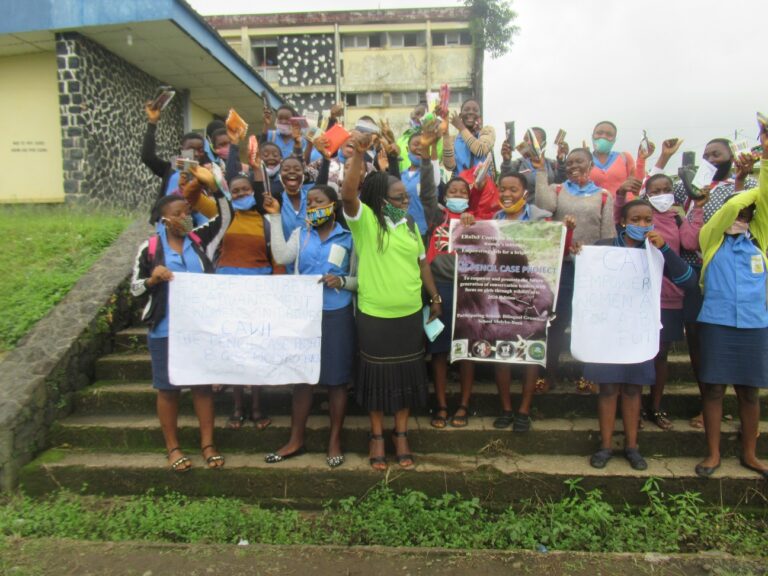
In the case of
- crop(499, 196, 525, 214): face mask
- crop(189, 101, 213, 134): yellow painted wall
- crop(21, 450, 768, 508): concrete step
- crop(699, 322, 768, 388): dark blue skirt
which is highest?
crop(189, 101, 213, 134): yellow painted wall

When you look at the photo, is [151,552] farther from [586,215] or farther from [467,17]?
[467,17]

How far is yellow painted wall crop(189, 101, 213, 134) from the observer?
487 inches

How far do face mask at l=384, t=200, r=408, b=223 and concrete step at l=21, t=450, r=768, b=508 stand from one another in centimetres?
175

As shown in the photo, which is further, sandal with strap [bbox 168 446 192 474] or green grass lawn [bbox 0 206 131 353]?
green grass lawn [bbox 0 206 131 353]

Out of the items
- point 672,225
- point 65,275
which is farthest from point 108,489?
point 672,225

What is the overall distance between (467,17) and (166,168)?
2430cm

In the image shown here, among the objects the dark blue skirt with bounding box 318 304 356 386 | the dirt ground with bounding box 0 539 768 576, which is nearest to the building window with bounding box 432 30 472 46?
the dark blue skirt with bounding box 318 304 356 386

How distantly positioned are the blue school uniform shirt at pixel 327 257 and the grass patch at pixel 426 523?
1.35 metres

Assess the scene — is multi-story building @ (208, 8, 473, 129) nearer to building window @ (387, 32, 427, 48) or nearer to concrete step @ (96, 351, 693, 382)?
building window @ (387, 32, 427, 48)

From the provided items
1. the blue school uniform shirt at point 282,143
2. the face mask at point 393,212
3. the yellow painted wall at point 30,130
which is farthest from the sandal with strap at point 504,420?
the yellow painted wall at point 30,130

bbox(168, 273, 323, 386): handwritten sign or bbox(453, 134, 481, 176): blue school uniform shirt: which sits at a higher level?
bbox(453, 134, 481, 176): blue school uniform shirt

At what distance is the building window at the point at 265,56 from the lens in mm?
25219

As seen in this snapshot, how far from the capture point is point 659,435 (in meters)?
3.65

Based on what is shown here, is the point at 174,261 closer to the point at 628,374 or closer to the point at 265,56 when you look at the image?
the point at 628,374
